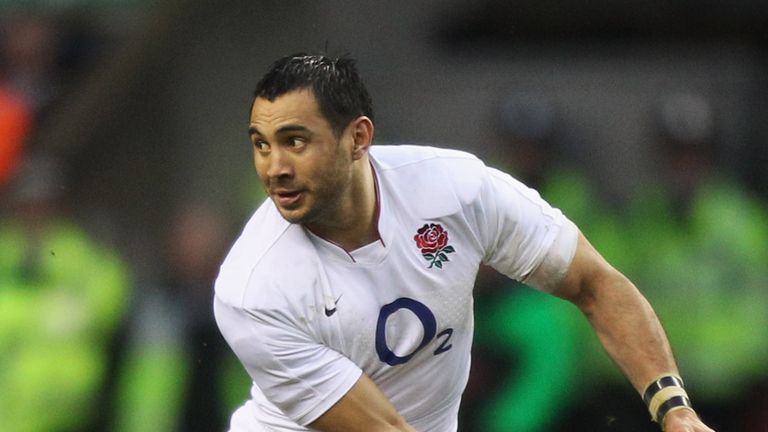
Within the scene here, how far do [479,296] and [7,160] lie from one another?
2.16 metres

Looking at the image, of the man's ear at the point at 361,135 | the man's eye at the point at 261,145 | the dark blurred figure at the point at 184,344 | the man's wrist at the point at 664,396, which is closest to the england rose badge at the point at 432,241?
the man's ear at the point at 361,135

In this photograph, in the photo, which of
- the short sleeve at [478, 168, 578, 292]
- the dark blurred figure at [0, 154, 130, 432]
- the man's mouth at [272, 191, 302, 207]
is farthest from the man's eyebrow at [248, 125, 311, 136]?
the dark blurred figure at [0, 154, 130, 432]

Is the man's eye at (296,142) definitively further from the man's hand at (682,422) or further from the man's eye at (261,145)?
the man's hand at (682,422)

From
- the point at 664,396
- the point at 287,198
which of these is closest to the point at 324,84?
the point at 287,198

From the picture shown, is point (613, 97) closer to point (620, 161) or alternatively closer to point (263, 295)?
point (620, 161)

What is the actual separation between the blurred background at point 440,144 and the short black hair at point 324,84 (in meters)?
2.84

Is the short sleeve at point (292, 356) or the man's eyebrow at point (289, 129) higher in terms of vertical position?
the man's eyebrow at point (289, 129)

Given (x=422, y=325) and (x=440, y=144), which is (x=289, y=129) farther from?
(x=440, y=144)

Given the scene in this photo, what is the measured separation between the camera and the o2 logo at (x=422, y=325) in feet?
13.0

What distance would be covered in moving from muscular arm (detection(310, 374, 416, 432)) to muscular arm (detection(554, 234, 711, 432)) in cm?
62

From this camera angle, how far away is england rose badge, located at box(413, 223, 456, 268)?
399 centimetres

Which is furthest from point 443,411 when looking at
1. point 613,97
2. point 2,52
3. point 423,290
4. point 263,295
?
point 2,52

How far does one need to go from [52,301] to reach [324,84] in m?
3.37

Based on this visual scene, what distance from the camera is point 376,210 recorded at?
400 centimetres
